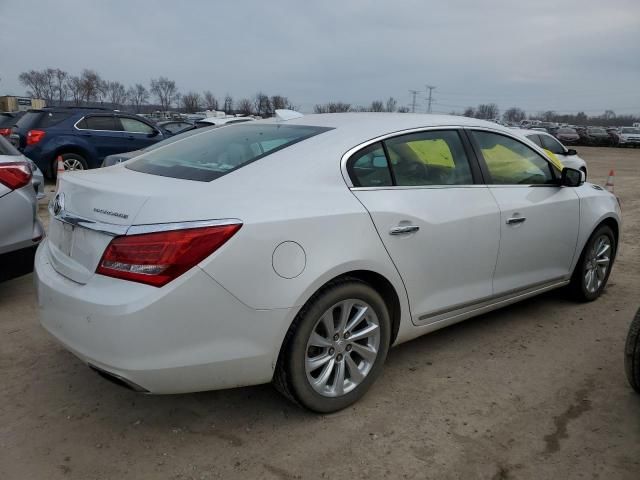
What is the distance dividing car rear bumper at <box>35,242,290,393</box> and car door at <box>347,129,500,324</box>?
2.77 feet

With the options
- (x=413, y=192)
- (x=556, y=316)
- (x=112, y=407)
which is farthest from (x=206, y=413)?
(x=556, y=316)

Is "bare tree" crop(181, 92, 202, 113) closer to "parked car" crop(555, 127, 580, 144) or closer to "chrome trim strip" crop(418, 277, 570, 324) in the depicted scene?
"parked car" crop(555, 127, 580, 144)

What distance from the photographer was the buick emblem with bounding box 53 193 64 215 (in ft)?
9.11

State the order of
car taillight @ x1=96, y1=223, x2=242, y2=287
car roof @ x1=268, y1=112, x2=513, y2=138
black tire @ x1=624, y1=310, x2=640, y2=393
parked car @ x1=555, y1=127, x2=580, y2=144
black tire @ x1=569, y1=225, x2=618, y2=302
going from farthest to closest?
parked car @ x1=555, y1=127, x2=580, y2=144
black tire @ x1=569, y1=225, x2=618, y2=302
car roof @ x1=268, y1=112, x2=513, y2=138
black tire @ x1=624, y1=310, x2=640, y2=393
car taillight @ x1=96, y1=223, x2=242, y2=287

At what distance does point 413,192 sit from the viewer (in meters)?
3.11

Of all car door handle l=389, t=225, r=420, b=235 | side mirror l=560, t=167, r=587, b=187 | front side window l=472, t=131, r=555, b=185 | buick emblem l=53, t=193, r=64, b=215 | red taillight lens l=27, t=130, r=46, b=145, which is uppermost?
front side window l=472, t=131, r=555, b=185

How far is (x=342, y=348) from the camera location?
282 cm

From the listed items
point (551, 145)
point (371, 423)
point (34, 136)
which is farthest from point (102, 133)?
point (371, 423)

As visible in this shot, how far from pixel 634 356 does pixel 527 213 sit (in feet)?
3.74

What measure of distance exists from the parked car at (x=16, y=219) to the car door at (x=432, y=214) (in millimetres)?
2751

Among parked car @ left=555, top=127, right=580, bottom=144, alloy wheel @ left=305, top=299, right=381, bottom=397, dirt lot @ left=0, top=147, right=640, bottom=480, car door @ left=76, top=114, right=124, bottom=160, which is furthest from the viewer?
parked car @ left=555, top=127, right=580, bottom=144

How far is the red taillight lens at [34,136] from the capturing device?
10469mm

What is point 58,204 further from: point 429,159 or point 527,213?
point 527,213

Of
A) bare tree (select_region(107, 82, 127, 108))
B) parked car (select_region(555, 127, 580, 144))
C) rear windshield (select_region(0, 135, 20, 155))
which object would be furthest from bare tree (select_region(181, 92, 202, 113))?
rear windshield (select_region(0, 135, 20, 155))
